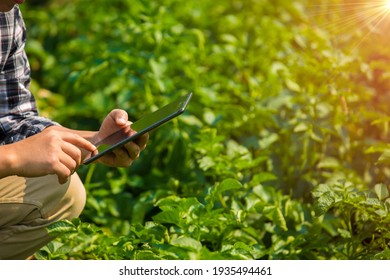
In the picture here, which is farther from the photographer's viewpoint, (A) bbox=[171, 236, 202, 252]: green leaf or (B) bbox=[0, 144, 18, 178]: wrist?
(A) bbox=[171, 236, 202, 252]: green leaf

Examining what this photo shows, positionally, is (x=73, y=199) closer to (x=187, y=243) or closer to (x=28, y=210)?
(x=28, y=210)

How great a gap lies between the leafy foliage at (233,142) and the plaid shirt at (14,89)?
391 mm

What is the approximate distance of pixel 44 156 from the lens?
185 centimetres

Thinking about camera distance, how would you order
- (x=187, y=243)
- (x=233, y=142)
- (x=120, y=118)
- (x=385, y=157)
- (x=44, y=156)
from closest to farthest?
(x=44, y=156)
(x=187, y=243)
(x=120, y=118)
(x=385, y=157)
(x=233, y=142)

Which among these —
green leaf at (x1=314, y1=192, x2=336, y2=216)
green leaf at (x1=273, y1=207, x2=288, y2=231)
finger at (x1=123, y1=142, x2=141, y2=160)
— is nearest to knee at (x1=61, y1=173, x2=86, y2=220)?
finger at (x1=123, y1=142, x2=141, y2=160)

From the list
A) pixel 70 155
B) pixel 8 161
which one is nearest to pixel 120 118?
pixel 70 155

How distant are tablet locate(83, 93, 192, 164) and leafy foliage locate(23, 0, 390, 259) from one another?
24 centimetres

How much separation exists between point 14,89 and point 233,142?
0.99 meters

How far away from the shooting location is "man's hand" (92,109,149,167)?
2.12 m

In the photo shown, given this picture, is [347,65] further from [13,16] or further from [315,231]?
[13,16]

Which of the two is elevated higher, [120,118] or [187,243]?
[120,118]

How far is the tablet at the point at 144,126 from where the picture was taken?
1.92 m

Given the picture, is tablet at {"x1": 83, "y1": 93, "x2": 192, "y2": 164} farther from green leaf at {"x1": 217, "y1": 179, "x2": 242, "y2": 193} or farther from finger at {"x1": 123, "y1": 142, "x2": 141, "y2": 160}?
green leaf at {"x1": 217, "y1": 179, "x2": 242, "y2": 193}

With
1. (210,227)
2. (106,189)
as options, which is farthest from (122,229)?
(210,227)
